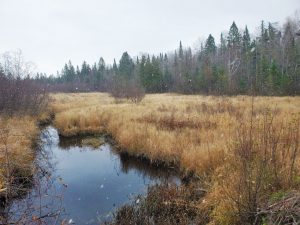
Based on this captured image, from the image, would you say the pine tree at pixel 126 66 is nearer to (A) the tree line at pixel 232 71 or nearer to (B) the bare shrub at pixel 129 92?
(A) the tree line at pixel 232 71

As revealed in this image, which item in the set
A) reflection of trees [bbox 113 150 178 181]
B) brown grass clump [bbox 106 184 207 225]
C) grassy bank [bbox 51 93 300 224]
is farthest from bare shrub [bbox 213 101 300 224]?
reflection of trees [bbox 113 150 178 181]

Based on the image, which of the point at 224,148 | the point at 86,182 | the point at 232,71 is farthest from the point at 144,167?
the point at 232,71

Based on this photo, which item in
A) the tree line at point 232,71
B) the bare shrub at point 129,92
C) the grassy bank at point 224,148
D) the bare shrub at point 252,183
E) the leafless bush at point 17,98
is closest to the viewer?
the bare shrub at point 252,183

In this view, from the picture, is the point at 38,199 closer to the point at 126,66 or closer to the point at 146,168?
the point at 146,168

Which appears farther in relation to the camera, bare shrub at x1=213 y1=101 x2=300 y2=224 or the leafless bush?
the leafless bush

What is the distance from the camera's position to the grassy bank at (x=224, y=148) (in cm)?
362

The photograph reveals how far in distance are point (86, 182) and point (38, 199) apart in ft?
4.79

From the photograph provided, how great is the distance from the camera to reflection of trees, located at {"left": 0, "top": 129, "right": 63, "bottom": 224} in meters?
3.68

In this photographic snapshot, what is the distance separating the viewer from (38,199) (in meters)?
5.55

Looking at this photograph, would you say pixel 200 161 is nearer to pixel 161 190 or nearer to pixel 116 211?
pixel 161 190

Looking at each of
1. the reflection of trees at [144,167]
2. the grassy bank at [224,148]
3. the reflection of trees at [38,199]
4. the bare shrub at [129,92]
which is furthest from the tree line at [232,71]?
the reflection of trees at [38,199]

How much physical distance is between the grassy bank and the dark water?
659mm

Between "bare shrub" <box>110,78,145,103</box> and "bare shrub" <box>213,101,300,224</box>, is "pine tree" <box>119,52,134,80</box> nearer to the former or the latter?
"bare shrub" <box>110,78,145,103</box>

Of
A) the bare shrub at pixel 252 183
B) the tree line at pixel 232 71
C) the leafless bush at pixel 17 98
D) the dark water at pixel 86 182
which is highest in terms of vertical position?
the tree line at pixel 232 71
